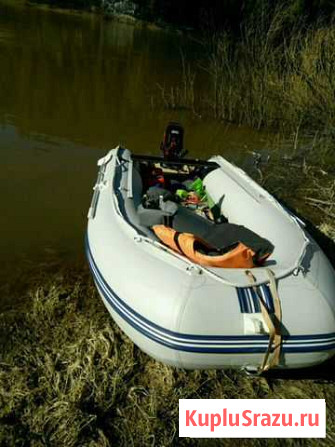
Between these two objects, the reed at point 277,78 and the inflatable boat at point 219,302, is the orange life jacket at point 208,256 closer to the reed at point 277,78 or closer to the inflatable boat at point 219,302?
the inflatable boat at point 219,302

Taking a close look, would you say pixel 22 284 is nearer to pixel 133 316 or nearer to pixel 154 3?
pixel 133 316

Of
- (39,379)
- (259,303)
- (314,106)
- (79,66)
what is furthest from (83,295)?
(79,66)

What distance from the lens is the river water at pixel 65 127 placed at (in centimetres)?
434

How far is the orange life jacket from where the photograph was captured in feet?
8.30

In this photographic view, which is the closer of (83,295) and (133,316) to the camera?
(133,316)

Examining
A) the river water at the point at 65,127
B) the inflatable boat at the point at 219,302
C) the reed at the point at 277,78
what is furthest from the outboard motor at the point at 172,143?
the reed at the point at 277,78

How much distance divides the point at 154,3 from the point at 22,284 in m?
24.9

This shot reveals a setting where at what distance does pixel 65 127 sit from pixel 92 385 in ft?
17.2

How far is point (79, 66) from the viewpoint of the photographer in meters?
11.2

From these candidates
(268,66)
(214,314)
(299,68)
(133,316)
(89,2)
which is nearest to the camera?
(214,314)

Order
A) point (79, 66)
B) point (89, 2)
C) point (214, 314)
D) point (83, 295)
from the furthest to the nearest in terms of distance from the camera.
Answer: point (89, 2) < point (79, 66) < point (83, 295) < point (214, 314)

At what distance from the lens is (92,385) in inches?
97.9

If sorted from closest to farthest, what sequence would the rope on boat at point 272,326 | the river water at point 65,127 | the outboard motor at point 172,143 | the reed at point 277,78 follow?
the rope on boat at point 272,326 → the river water at point 65,127 → the outboard motor at point 172,143 → the reed at point 277,78

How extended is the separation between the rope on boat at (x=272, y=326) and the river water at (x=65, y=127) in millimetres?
2123
